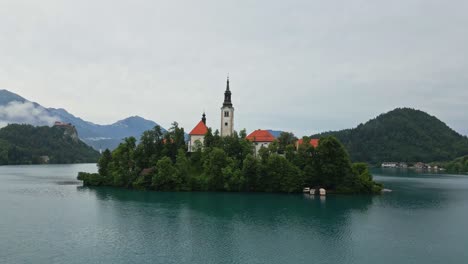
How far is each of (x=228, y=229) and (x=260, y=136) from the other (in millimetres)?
50782

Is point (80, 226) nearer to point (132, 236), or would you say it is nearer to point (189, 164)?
point (132, 236)

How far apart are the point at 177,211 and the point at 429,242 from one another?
33.7 metres

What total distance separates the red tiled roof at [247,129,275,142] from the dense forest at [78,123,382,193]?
547 cm

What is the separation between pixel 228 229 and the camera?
43469 mm

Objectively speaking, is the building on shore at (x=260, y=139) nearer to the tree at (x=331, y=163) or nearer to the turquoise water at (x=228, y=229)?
the tree at (x=331, y=163)

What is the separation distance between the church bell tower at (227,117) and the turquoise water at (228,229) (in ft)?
83.8

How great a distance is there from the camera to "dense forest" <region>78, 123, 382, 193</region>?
249 ft

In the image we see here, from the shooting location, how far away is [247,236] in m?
40.3

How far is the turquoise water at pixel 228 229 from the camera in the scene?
3369 centimetres

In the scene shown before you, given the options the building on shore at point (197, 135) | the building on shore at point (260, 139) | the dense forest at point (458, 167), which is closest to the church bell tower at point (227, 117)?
the building on shore at point (197, 135)

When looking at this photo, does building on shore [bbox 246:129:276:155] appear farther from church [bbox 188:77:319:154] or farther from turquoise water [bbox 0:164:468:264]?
turquoise water [bbox 0:164:468:264]

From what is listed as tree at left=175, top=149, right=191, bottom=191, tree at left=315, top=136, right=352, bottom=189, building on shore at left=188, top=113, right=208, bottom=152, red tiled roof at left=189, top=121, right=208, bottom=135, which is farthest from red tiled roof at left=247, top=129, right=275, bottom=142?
tree at left=175, top=149, right=191, bottom=191

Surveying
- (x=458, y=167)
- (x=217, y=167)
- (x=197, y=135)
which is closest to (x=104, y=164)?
(x=197, y=135)

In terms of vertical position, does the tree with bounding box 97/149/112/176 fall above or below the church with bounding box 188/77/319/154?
below
